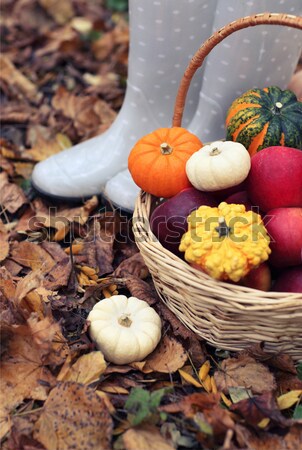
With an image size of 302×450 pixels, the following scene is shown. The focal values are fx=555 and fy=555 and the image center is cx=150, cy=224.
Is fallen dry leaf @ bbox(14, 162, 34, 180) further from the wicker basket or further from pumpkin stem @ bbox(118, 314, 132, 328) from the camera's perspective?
pumpkin stem @ bbox(118, 314, 132, 328)

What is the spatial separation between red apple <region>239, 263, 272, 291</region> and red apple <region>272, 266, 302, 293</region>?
0.09ft

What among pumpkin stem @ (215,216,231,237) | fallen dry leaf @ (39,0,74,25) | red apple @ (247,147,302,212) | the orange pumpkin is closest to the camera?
pumpkin stem @ (215,216,231,237)

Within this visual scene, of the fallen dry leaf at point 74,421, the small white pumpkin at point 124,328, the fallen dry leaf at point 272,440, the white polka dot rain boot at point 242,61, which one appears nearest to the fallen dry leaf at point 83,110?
the white polka dot rain boot at point 242,61

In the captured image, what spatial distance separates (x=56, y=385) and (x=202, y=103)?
93cm

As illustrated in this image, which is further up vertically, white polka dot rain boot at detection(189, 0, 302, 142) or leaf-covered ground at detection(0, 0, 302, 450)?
white polka dot rain boot at detection(189, 0, 302, 142)

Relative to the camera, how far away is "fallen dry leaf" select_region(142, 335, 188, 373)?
124 cm

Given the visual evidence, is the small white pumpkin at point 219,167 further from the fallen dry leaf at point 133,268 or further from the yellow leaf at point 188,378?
the yellow leaf at point 188,378

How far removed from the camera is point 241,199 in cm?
134

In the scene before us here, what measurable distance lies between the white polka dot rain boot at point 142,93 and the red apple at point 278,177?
0.45 meters

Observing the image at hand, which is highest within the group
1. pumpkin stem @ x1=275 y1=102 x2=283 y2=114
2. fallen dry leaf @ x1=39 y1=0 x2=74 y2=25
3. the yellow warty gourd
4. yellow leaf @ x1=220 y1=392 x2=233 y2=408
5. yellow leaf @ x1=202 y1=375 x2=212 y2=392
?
pumpkin stem @ x1=275 y1=102 x2=283 y2=114

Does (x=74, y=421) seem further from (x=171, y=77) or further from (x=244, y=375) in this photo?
(x=171, y=77)

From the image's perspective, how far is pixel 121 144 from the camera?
1766 millimetres

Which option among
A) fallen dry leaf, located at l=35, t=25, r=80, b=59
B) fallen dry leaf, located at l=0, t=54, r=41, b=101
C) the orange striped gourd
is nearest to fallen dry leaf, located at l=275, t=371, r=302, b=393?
the orange striped gourd

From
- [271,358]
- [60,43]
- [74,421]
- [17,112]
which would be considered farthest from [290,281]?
[60,43]
